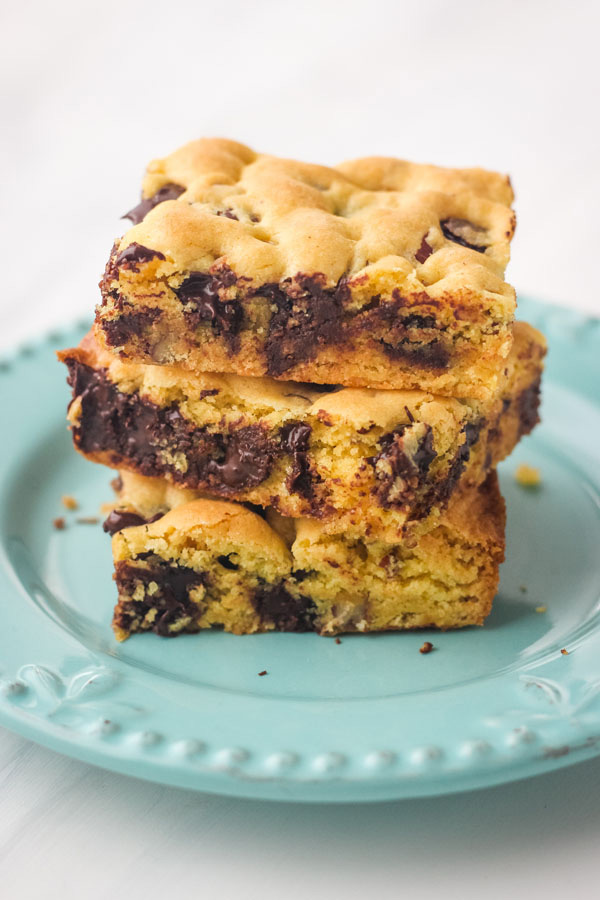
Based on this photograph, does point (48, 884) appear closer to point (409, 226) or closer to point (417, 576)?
point (417, 576)

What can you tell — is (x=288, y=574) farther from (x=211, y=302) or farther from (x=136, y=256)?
(x=136, y=256)

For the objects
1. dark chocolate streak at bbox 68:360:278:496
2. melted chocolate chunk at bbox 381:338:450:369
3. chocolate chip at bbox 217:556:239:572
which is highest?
melted chocolate chunk at bbox 381:338:450:369

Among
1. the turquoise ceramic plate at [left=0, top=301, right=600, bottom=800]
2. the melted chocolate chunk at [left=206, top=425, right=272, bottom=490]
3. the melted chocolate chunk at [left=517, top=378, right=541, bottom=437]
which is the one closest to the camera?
the turquoise ceramic plate at [left=0, top=301, right=600, bottom=800]

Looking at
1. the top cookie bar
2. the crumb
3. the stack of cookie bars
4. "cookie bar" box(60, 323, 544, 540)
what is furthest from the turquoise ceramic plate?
the top cookie bar

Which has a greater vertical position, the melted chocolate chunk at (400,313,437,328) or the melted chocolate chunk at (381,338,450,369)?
the melted chocolate chunk at (400,313,437,328)

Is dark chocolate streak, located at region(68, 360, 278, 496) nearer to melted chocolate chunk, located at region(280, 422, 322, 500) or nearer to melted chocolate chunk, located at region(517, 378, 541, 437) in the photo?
melted chocolate chunk, located at region(280, 422, 322, 500)

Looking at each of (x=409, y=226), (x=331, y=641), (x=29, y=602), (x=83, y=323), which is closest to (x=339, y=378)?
(x=409, y=226)

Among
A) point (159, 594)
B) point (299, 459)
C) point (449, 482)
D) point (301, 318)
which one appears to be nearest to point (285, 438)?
point (299, 459)
